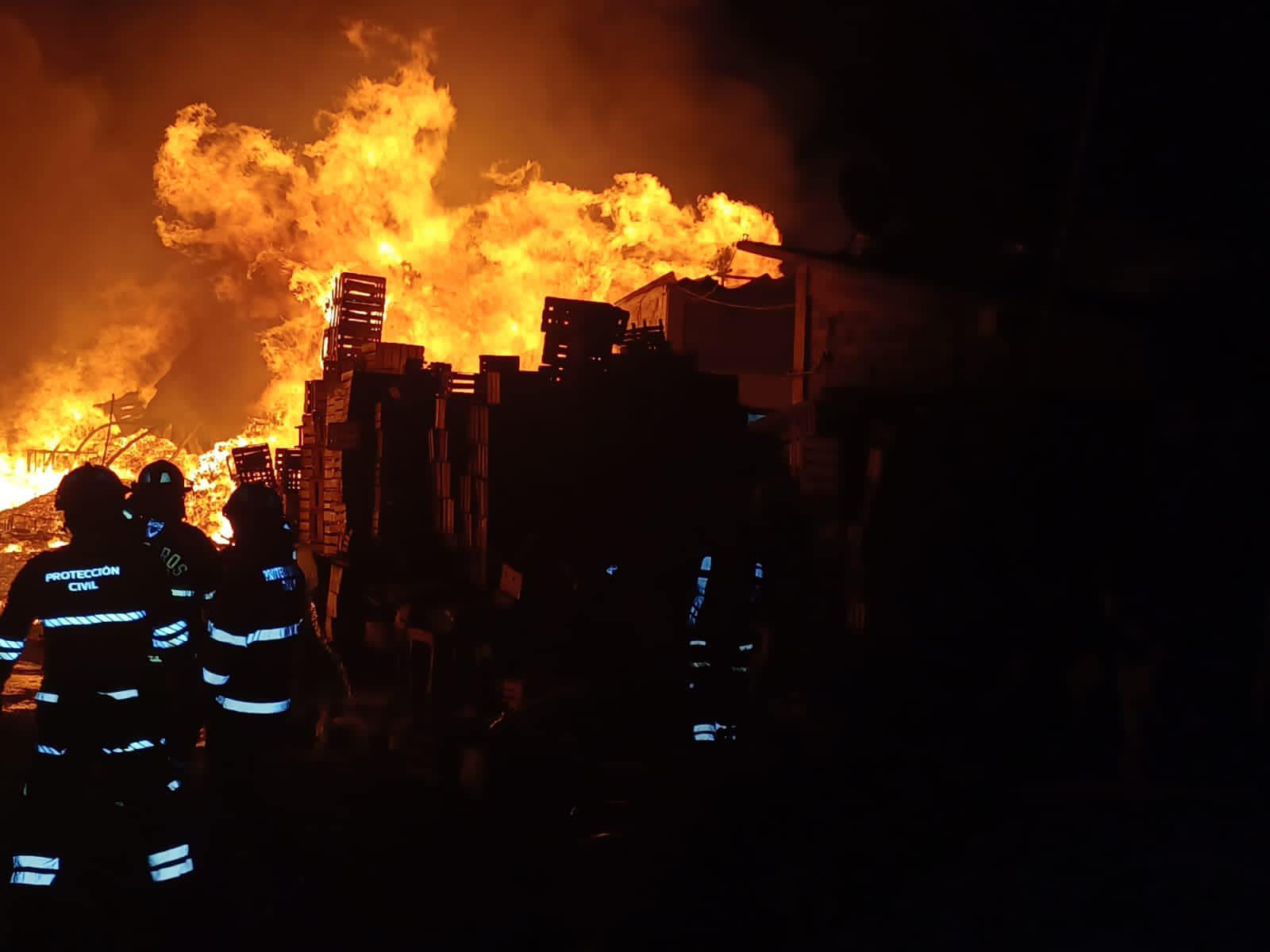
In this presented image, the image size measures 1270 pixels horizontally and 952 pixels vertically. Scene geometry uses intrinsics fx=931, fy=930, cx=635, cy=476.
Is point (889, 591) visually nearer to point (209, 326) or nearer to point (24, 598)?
point (24, 598)

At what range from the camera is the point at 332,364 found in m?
12.2

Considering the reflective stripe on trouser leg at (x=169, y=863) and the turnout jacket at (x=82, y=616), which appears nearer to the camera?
the turnout jacket at (x=82, y=616)

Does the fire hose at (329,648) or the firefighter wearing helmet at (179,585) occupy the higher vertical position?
the firefighter wearing helmet at (179,585)

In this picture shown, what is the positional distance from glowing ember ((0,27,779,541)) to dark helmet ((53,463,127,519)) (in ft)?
55.3

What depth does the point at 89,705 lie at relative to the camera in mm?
4035

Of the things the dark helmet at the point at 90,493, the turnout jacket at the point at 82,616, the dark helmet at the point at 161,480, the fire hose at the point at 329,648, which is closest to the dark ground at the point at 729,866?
the turnout jacket at the point at 82,616

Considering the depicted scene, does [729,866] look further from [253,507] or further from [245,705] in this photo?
[253,507]

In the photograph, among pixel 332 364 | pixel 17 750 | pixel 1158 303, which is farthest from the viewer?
pixel 1158 303

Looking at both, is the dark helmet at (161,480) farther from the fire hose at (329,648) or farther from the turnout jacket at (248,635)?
the fire hose at (329,648)

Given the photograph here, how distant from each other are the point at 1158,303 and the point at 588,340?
8.82 metres

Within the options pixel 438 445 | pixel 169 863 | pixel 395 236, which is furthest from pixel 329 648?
pixel 395 236

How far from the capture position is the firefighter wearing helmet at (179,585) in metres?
4.74

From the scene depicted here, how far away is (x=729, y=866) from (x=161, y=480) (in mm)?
4255

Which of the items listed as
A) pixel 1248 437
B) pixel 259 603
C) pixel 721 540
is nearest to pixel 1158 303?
pixel 1248 437
